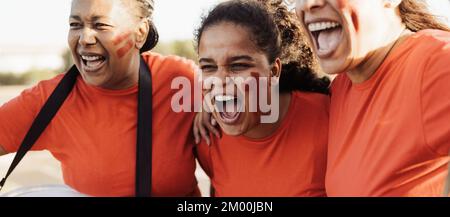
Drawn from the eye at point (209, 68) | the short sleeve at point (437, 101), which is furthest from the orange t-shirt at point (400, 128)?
the eye at point (209, 68)

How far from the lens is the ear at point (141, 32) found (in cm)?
155

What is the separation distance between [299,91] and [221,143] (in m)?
0.24

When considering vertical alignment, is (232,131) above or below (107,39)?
below

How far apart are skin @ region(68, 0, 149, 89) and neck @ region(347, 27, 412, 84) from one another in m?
0.60

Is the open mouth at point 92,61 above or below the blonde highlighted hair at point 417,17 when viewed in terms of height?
below

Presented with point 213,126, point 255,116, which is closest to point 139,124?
point 213,126

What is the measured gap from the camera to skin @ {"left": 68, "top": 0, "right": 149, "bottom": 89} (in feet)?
4.75

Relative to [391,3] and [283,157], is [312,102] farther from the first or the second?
[391,3]

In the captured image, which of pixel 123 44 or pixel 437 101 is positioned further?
pixel 123 44

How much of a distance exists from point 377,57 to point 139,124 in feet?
1.93

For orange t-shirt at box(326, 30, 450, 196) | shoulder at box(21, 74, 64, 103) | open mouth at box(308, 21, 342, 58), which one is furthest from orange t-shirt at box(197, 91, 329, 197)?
shoulder at box(21, 74, 64, 103)

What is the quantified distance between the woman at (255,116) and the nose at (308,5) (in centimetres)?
16

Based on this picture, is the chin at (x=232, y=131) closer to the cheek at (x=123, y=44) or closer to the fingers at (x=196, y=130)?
the fingers at (x=196, y=130)

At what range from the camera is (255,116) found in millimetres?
1382
